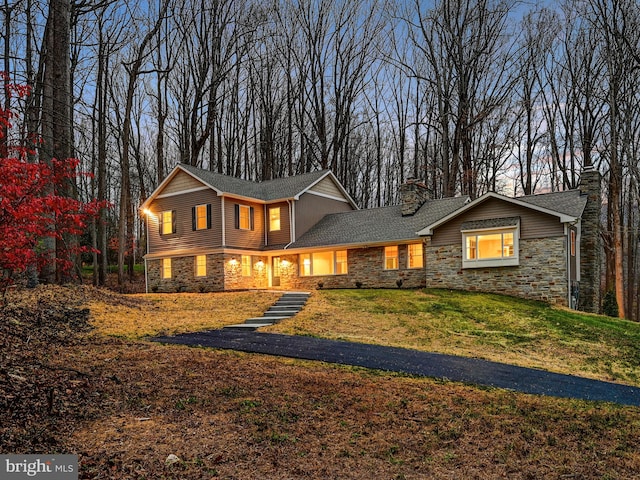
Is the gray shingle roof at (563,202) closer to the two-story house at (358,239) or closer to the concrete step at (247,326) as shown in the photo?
the two-story house at (358,239)

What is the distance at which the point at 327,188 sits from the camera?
2798 cm

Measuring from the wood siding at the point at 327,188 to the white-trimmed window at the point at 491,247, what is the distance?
9.50m

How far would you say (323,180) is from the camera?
27.5m

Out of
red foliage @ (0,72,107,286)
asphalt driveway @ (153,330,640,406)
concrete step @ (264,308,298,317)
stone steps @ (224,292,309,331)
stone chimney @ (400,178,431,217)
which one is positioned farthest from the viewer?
stone chimney @ (400,178,431,217)

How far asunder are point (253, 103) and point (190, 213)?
512 inches

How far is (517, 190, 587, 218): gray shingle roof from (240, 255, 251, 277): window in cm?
1283

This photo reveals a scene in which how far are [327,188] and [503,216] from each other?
11080 millimetres

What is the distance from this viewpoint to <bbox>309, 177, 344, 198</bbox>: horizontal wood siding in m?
27.0

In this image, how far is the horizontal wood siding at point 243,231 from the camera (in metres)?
23.9

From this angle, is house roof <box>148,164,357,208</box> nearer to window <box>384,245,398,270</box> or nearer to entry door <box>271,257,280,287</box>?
entry door <box>271,257,280,287</box>

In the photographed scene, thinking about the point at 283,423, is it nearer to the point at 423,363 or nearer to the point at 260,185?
the point at 423,363

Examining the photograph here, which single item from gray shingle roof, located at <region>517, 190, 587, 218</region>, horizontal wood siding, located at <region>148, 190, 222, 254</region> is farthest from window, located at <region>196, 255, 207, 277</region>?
gray shingle roof, located at <region>517, 190, 587, 218</region>

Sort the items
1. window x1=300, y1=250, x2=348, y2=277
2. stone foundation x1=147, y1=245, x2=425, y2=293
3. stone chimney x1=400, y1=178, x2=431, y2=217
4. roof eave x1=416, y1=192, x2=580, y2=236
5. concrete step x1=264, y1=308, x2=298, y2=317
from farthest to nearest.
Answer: stone chimney x1=400, y1=178, x2=431, y2=217, window x1=300, y1=250, x2=348, y2=277, stone foundation x1=147, y1=245, x2=425, y2=293, roof eave x1=416, y1=192, x2=580, y2=236, concrete step x1=264, y1=308, x2=298, y2=317

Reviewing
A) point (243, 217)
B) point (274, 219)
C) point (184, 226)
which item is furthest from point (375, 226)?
point (184, 226)
